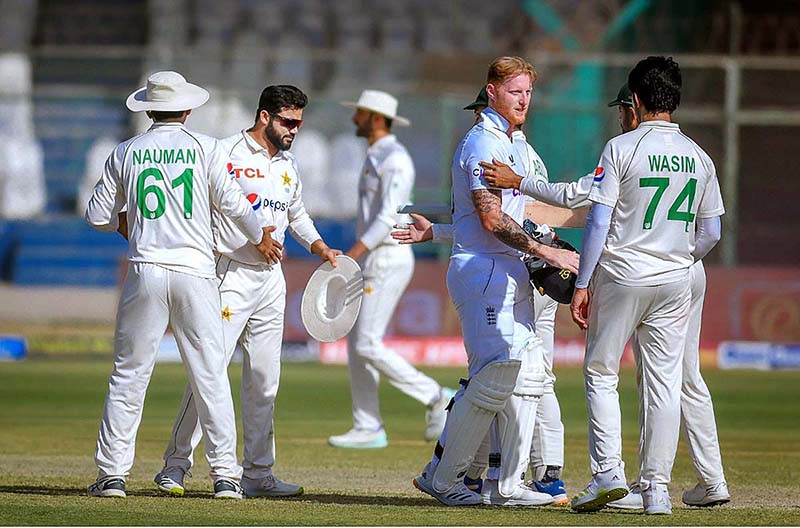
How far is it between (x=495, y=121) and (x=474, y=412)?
147 cm

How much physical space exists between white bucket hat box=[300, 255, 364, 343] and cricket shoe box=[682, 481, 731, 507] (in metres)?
2.08

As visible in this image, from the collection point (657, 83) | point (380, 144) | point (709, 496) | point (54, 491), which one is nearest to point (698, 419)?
Answer: point (709, 496)

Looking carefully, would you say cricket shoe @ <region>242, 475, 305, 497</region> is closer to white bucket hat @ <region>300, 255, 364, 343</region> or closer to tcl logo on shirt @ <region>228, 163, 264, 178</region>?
white bucket hat @ <region>300, 255, 364, 343</region>

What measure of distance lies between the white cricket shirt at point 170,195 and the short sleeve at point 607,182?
1854 millimetres

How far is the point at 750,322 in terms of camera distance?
1811 cm

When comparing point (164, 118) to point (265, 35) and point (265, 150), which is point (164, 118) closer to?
point (265, 150)

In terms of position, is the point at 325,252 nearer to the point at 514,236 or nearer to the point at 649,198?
the point at 514,236

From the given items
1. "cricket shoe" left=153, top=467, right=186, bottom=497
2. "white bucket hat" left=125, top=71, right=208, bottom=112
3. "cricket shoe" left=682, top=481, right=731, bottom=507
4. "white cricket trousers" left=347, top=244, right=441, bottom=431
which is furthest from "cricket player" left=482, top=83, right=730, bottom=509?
"white cricket trousers" left=347, top=244, right=441, bottom=431

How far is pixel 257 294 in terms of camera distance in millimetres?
7926

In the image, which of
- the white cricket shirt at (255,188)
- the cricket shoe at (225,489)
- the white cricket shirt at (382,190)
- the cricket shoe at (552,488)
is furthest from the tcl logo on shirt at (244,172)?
the white cricket shirt at (382,190)

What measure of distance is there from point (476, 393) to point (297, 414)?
5892mm

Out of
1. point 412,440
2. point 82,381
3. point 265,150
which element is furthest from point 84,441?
point 82,381

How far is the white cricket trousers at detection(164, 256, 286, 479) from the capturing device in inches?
309

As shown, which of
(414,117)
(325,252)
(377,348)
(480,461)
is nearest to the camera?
(480,461)
